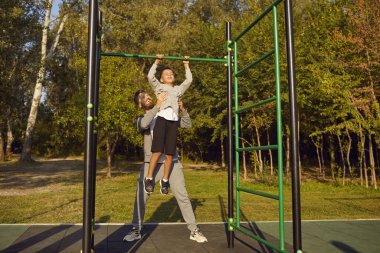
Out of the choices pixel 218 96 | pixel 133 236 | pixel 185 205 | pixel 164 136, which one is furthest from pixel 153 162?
pixel 218 96

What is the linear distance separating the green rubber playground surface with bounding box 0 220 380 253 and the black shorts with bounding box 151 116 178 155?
3.17ft

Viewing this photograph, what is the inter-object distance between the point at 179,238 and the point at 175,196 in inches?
20.6

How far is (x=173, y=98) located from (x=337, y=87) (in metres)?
7.42

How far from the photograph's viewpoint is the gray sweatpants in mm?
3793

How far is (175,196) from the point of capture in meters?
3.83

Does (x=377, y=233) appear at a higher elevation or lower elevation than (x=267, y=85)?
lower

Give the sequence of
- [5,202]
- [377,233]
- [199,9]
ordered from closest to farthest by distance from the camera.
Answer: [377,233] → [5,202] → [199,9]

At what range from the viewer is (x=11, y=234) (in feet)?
13.5

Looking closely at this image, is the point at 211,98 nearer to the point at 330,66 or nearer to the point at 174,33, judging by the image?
the point at 330,66

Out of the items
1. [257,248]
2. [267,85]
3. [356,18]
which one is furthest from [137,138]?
[257,248]

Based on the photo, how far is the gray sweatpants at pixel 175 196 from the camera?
3.79 m

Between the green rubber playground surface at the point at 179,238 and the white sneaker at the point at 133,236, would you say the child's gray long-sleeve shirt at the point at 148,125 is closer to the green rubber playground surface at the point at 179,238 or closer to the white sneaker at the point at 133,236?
the white sneaker at the point at 133,236

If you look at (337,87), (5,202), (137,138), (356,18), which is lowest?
(5,202)

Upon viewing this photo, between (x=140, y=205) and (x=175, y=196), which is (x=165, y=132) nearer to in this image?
(x=175, y=196)
